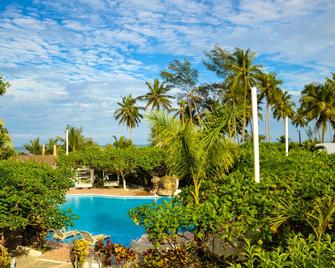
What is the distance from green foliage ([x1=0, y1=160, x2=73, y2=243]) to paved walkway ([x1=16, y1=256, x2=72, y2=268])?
0.92 metres

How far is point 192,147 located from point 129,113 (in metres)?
42.7

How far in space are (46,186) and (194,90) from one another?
37510mm

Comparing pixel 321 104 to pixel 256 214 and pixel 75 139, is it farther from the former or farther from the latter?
pixel 256 214

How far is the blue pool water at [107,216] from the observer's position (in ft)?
49.1

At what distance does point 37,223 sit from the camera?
9.95 metres

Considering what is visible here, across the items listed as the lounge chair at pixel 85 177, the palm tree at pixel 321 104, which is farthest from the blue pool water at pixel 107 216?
the palm tree at pixel 321 104

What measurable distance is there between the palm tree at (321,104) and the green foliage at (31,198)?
38100 millimetres

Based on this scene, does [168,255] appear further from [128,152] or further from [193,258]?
[128,152]

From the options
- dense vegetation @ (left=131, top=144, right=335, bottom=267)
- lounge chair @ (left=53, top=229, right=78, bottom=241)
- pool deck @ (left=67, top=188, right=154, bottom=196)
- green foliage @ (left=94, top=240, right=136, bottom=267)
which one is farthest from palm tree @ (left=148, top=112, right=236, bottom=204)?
pool deck @ (left=67, top=188, right=154, bottom=196)

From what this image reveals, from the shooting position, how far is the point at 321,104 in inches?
1633

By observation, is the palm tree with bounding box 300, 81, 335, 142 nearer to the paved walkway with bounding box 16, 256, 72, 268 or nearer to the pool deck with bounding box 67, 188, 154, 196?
the pool deck with bounding box 67, 188, 154, 196

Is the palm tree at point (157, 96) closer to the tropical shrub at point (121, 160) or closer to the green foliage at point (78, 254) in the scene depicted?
the tropical shrub at point (121, 160)

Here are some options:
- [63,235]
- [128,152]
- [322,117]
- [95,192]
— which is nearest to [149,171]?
[128,152]

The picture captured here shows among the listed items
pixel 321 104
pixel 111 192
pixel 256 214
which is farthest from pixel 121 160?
pixel 321 104
